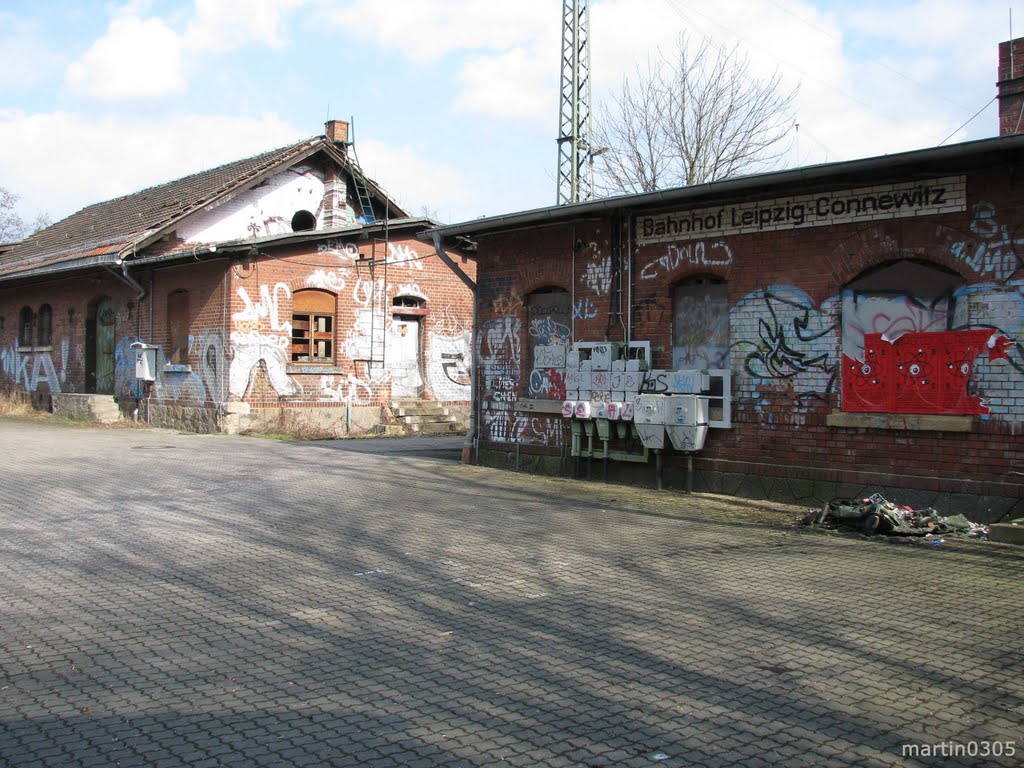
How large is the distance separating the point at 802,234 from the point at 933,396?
2429mm

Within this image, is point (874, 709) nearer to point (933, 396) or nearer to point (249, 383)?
point (933, 396)

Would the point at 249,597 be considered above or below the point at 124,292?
below

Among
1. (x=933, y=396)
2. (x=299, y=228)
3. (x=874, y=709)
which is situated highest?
(x=299, y=228)

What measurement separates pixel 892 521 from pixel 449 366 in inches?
587

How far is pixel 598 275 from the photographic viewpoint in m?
12.7

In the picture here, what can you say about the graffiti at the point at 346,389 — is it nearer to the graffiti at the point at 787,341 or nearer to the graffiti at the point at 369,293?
the graffiti at the point at 369,293

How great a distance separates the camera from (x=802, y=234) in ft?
34.5

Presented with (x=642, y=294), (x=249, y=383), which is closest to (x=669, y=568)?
(x=642, y=294)

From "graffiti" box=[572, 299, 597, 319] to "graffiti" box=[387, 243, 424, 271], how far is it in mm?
9514

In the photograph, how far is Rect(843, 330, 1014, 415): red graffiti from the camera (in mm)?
9219

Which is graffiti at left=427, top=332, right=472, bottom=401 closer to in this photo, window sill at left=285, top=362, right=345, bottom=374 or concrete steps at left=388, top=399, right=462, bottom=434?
concrete steps at left=388, top=399, right=462, bottom=434

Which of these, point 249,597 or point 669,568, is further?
point 669,568

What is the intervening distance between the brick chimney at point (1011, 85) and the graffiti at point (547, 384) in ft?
36.7

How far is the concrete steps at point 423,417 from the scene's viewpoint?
20.8m
